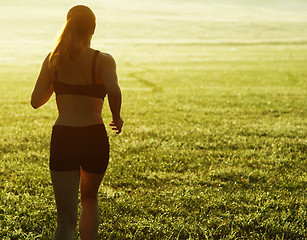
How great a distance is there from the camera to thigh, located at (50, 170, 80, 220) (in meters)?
3.57

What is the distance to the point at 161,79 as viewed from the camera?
77.0 ft

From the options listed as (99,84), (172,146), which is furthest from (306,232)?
(172,146)

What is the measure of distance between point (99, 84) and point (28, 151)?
5235mm

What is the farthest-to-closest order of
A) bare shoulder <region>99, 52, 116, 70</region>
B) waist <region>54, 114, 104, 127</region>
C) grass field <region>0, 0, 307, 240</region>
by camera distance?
1. grass field <region>0, 0, 307, 240</region>
2. waist <region>54, 114, 104, 127</region>
3. bare shoulder <region>99, 52, 116, 70</region>

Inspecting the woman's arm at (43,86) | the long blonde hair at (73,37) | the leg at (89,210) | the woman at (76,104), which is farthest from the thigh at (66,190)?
the long blonde hair at (73,37)

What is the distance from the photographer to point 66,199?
11.9 feet

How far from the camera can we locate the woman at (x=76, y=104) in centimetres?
340

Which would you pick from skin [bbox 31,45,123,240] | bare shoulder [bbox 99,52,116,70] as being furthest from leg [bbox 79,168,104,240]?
bare shoulder [bbox 99,52,116,70]

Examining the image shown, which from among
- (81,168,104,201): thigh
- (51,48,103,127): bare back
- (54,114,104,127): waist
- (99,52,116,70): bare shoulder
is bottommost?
(81,168,104,201): thigh

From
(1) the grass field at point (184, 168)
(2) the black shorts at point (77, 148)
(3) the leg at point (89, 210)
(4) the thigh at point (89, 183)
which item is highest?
(2) the black shorts at point (77, 148)

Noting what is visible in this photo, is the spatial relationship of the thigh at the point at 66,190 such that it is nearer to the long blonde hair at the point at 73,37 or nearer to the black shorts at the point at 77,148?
the black shorts at the point at 77,148

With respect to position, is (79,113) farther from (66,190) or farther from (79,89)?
(66,190)

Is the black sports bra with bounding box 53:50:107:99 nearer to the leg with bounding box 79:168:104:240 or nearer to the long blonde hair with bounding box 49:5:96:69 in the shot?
the long blonde hair with bounding box 49:5:96:69

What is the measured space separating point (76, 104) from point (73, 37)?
551 mm
